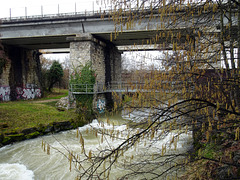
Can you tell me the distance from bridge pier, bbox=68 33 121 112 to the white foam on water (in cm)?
644

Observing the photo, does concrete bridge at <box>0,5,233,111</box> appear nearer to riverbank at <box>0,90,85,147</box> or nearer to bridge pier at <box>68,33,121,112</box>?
bridge pier at <box>68,33,121,112</box>

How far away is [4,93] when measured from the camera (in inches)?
650

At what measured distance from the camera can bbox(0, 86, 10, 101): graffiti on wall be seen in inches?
643

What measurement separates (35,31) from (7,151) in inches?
368

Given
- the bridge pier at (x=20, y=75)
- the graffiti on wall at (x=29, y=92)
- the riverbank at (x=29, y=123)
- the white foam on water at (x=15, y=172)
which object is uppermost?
the bridge pier at (x=20, y=75)

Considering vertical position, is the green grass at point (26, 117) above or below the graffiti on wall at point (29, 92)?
below

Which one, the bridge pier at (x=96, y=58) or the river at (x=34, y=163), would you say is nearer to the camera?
the river at (x=34, y=163)

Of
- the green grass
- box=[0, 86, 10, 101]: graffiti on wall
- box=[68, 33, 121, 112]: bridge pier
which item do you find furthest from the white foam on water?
box=[0, 86, 10, 101]: graffiti on wall

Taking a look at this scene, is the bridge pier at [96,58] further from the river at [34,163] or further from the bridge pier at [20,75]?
the bridge pier at [20,75]

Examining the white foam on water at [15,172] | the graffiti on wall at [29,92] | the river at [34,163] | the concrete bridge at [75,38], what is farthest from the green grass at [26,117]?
the graffiti on wall at [29,92]

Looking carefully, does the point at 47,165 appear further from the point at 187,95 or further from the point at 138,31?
the point at 138,31

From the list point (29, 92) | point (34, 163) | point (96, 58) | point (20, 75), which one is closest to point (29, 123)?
point (34, 163)

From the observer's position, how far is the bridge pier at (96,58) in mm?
13242

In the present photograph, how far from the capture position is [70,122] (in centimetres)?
1067
